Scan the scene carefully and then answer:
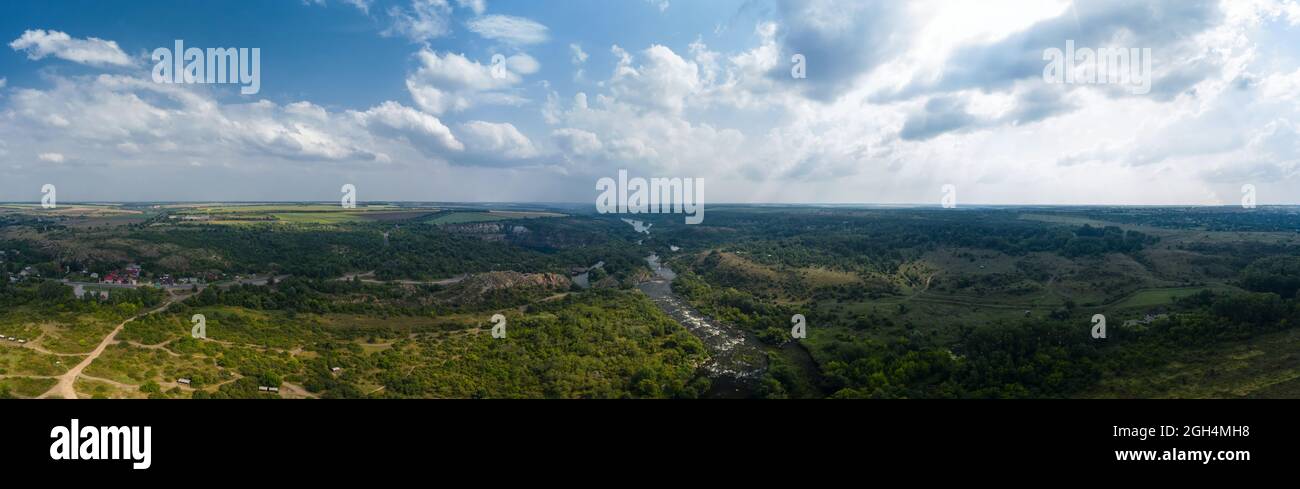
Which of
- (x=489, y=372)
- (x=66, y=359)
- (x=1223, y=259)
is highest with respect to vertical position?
(x=1223, y=259)

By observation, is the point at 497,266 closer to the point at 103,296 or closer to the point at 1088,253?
the point at 103,296

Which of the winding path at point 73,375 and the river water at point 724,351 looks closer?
the winding path at point 73,375

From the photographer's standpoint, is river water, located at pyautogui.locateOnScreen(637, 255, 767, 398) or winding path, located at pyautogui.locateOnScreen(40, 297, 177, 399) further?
river water, located at pyautogui.locateOnScreen(637, 255, 767, 398)

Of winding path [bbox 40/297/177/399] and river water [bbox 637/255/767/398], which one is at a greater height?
winding path [bbox 40/297/177/399]

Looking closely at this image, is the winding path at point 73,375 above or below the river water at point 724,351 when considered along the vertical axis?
above

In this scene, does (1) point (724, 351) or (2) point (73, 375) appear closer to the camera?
(2) point (73, 375)

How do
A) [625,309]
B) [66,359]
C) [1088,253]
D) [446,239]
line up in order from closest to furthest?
[66,359] < [625,309] < [1088,253] < [446,239]

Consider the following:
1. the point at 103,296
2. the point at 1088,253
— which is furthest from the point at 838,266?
the point at 103,296

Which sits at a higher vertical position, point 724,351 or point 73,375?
point 73,375
